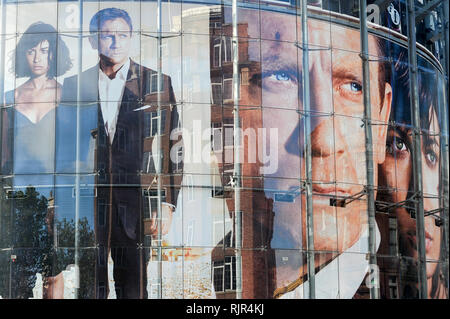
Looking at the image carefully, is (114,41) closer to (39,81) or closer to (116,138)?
(39,81)

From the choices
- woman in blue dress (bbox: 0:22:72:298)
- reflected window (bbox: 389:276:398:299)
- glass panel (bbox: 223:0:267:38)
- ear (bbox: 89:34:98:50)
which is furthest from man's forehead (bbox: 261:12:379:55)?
reflected window (bbox: 389:276:398:299)

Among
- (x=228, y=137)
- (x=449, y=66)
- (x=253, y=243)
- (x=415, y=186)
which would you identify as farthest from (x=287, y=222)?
(x=449, y=66)

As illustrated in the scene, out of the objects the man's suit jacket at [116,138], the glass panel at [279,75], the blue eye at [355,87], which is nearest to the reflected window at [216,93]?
the man's suit jacket at [116,138]

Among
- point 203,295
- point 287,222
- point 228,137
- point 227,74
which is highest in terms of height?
point 227,74

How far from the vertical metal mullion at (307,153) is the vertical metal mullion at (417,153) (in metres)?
3.06

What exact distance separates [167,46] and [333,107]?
4.12m

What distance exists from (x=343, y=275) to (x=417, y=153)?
3.80m

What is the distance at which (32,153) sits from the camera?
2070 cm

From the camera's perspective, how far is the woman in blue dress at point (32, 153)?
2019 cm

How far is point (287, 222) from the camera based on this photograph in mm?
21047

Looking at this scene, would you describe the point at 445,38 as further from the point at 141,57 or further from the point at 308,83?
the point at 141,57

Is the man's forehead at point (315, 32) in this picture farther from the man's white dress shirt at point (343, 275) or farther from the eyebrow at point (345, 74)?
the man's white dress shirt at point (343, 275)

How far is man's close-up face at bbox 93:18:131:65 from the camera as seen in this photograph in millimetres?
21047

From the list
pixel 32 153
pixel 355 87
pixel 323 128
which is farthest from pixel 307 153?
pixel 32 153
